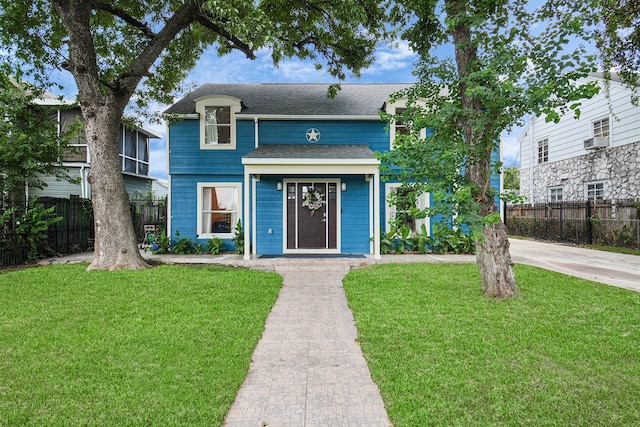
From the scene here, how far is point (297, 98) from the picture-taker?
38.4ft

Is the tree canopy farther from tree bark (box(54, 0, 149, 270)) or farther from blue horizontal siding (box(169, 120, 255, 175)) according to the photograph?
blue horizontal siding (box(169, 120, 255, 175))

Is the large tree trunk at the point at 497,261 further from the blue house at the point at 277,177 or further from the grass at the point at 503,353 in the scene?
the blue house at the point at 277,177

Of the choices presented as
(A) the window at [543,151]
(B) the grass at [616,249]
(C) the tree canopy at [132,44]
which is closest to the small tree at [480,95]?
(C) the tree canopy at [132,44]

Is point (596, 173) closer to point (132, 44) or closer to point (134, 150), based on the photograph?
point (132, 44)

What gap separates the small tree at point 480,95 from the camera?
4.47 metres

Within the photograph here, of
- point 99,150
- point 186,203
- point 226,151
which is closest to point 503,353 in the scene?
point 99,150

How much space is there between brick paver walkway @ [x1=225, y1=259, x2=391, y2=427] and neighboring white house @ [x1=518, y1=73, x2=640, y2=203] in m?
9.22

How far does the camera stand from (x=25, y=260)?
28.7 feet

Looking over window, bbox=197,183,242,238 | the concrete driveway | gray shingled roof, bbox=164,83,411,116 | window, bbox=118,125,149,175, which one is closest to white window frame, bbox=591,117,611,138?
the concrete driveway

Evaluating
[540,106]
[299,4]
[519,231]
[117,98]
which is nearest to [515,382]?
[540,106]

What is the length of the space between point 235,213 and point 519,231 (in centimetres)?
1336

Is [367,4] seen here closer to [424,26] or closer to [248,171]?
[424,26]

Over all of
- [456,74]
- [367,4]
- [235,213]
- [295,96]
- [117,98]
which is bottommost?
[235,213]

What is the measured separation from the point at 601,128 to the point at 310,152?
11802mm
